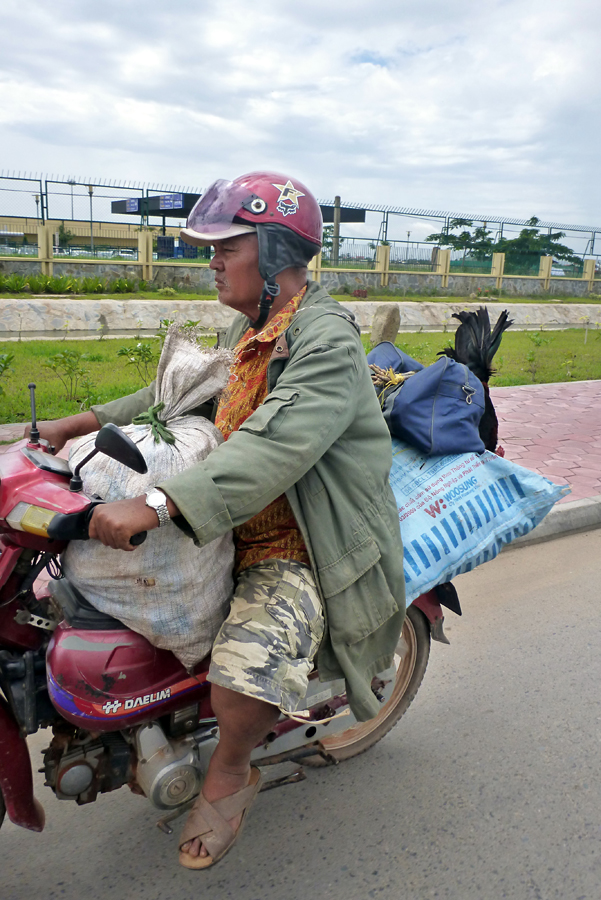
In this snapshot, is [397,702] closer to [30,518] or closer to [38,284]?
[30,518]

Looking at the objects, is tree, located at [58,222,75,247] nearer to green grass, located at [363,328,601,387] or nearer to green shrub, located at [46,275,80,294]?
green shrub, located at [46,275,80,294]

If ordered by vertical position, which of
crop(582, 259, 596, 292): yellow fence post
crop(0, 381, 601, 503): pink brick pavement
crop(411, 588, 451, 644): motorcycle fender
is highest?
crop(582, 259, 596, 292): yellow fence post

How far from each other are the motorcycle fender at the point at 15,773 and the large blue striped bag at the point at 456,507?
119 centimetres

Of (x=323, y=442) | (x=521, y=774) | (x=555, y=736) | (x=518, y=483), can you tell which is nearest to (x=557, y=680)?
(x=555, y=736)

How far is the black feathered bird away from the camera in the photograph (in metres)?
3.02

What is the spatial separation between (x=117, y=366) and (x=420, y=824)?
8.49 metres

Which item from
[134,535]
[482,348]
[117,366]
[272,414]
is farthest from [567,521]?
[117,366]

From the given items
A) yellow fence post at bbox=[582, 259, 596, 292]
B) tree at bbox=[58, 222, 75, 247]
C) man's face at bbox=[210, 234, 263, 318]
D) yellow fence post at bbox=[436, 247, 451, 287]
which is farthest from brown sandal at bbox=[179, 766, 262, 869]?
yellow fence post at bbox=[582, 259, 596, 292]

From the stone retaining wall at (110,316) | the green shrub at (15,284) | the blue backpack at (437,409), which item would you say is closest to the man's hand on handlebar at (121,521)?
the blue backpack at (437,409)

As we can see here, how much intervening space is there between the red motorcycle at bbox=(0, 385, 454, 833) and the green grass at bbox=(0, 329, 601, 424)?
4.11 metres

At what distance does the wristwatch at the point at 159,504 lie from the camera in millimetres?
1576

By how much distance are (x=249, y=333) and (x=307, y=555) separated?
734mm

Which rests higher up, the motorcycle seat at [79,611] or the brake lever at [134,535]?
the brake lever at [134,535]

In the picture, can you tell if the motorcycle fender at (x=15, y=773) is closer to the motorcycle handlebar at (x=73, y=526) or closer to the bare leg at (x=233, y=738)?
the bare leg at (x=233, y=738)
